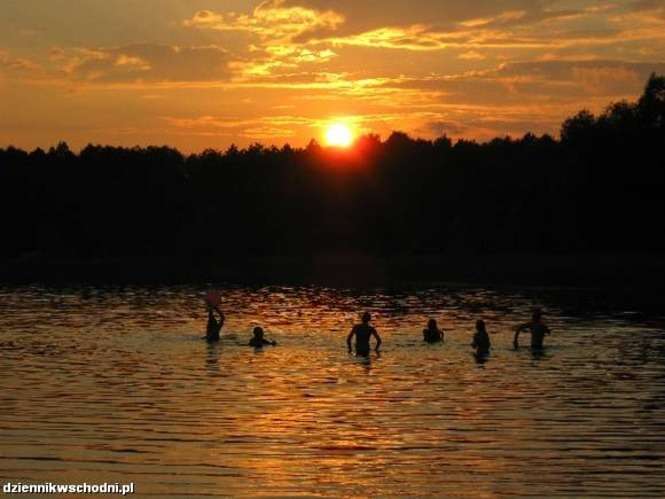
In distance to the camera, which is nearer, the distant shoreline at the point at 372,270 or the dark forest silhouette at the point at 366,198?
the distant shoreline at the point at 372,270

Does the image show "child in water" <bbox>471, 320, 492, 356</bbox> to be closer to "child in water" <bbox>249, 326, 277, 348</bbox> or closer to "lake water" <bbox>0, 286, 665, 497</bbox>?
"lake water" <bbox>0, 286, 665, 497</bbox>

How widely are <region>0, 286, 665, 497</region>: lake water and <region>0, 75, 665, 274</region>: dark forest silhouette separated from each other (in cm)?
9378

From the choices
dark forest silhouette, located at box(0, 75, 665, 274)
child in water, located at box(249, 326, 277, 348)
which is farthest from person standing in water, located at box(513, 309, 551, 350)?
dark forest silhouette, located at box(0, 75, 665, 274)

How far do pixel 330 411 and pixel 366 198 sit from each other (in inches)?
5987

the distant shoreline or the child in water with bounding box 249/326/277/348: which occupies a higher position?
the child in water with bounding box 249/326/277/348

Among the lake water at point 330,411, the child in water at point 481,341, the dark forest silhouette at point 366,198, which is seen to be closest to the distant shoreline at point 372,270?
the dark forest silhouette at point 366,198

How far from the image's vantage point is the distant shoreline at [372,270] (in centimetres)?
10969

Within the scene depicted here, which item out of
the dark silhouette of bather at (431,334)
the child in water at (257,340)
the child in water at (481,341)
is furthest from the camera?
the dark silhouette of bather at (431,334)

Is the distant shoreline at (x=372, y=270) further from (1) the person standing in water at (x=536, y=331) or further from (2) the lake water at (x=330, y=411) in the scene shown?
(2) the lake water at (x=330, y=411)

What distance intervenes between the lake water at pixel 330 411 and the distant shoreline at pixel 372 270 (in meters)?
50.2

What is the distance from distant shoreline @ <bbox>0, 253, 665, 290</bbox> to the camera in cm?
10969

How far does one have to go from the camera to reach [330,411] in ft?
98.4

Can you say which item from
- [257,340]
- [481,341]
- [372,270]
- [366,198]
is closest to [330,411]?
[481,341]

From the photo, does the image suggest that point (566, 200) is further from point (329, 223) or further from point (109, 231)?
point (109, 231)
